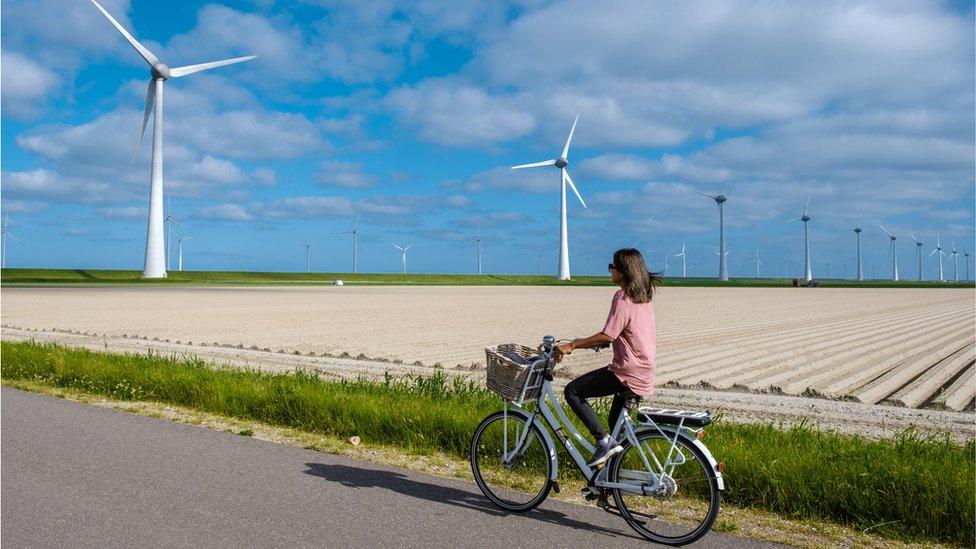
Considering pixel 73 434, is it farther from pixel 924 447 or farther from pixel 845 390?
pixel 845 390

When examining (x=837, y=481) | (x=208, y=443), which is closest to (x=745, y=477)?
(x=837, y=481)

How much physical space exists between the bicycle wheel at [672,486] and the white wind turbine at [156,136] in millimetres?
70615

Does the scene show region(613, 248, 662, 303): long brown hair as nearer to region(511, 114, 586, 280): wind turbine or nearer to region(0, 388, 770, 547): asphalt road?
region(0, 388, 770, 547): asphalt road

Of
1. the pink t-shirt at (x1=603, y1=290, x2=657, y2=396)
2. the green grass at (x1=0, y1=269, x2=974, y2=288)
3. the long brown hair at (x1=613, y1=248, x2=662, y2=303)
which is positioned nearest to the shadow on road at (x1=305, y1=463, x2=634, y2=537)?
the pink t-shirt at (x1=603, y1=290, x2=657, y2=396)

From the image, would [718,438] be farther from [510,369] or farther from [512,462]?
[510,369]

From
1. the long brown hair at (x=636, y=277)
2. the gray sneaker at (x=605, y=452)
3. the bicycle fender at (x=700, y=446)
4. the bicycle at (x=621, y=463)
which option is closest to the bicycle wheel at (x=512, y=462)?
the bicycle at (x=621, y=463)

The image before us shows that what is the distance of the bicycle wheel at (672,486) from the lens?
5.59 metres

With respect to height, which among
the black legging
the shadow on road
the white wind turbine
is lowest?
the shadow on road

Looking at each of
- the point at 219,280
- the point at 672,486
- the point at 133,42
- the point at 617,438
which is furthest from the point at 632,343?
the point at 219,280

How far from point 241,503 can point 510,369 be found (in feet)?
8.14

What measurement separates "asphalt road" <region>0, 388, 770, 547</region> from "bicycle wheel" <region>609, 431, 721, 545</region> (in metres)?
0.17

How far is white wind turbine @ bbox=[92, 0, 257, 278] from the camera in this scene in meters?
71.7

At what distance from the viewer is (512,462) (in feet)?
21.7

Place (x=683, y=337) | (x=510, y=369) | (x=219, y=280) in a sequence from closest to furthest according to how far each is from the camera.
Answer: (x=510, y=369)
(x=683, y=337)
(x=219, y=280)
